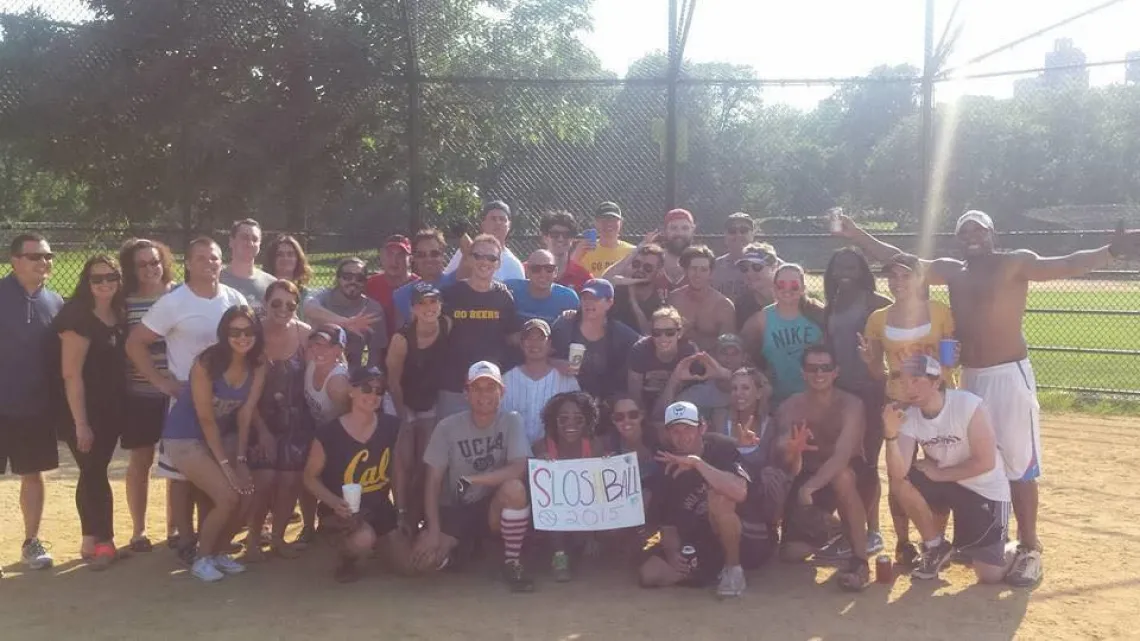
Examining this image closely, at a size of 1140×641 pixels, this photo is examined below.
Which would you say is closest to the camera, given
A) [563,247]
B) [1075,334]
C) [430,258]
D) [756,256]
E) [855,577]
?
[855,577]

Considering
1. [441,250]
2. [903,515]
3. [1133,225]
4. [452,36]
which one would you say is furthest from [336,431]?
[1133,225]

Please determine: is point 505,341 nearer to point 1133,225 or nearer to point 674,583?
point 674,583

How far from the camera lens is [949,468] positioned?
5320 mm

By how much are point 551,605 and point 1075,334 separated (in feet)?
52.4

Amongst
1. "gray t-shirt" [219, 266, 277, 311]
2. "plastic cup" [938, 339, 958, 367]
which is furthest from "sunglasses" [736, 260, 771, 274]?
"gray t-shirt" [219, 266, 277, 311]

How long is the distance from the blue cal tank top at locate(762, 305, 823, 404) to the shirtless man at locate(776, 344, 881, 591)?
15 centimetres

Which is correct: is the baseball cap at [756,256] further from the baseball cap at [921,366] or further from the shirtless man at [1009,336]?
the baseball cap at [921,366]

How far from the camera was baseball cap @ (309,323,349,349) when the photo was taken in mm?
5582

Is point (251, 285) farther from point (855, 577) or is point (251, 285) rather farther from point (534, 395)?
point (855, 577)

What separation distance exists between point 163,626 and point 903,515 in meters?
3.71

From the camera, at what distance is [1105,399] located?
34.7ft

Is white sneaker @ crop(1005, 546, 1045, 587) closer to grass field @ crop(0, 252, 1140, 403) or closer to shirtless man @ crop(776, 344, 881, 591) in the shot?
shirtless man @ crop(776, 344, 881, 591)

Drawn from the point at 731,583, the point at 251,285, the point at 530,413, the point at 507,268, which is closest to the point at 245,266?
the point at 251,285

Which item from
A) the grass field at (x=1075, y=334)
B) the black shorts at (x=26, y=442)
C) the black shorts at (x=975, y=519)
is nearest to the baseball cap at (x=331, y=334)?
the black shorts at (x=26, y=442)
